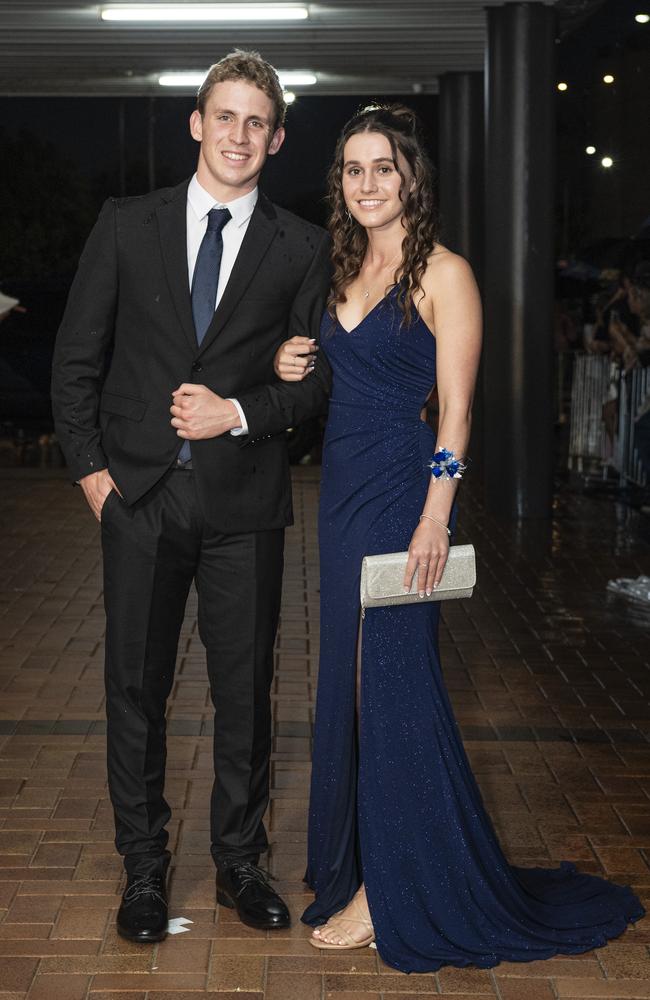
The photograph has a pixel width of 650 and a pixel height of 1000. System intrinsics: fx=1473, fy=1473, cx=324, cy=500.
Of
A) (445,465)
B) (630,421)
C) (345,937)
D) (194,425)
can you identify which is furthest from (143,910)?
(630,421)

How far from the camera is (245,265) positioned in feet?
12.2

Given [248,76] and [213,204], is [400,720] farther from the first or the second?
[248,76]

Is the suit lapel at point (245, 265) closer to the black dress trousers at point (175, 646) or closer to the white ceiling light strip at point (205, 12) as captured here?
the black dress trousers at point (175, 646)

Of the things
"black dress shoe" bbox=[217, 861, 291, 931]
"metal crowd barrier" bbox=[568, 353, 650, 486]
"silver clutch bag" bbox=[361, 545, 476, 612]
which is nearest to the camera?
"silver clutch bag" bbox=[361, 545, 476, 612]

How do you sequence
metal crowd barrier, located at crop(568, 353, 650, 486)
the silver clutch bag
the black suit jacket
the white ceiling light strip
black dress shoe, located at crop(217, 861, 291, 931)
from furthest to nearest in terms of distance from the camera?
metal crowd barrier, located at crop(568, 353, 650, 486)
the white ceiling light strip
black dress shoe, located at crop(217, 861, 291, 931)
the black suit jacket
the silver clutch bag

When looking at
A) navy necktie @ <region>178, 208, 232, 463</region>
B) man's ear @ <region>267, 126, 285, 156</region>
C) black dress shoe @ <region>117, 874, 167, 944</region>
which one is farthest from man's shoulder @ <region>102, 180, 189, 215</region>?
black dress shoe @ <region>117, 874, 167, 944</region>

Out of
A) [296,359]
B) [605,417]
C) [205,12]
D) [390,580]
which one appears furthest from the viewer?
[605,417]

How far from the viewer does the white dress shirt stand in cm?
377

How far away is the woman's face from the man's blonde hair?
218 mm

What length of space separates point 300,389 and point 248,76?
79 cm

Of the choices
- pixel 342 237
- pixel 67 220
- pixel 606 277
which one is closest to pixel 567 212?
pixel 606 277

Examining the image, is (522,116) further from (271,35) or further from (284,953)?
(284,953)

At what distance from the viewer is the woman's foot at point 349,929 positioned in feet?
12.4

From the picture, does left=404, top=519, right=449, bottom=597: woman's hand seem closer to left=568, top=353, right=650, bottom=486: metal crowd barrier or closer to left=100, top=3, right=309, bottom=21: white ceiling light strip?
left=568, top=353, right=650, bottom=486: metal crowd barrier
